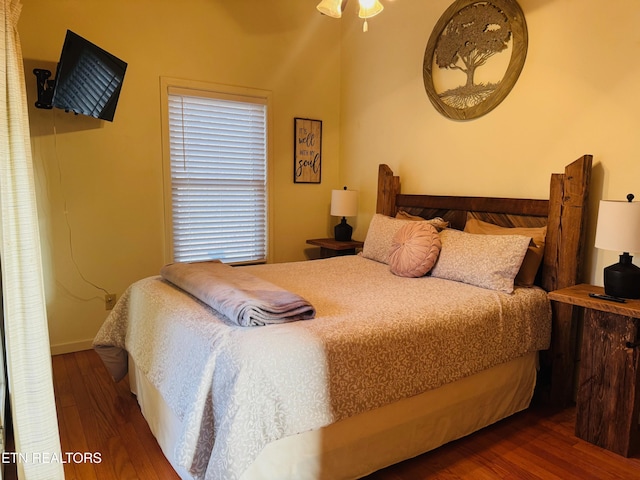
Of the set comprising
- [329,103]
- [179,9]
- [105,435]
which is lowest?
[105,435]

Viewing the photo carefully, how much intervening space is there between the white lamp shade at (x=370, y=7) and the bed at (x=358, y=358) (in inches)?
54.7

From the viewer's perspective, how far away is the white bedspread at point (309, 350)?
1.48 meters

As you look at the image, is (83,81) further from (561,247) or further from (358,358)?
(561,247)

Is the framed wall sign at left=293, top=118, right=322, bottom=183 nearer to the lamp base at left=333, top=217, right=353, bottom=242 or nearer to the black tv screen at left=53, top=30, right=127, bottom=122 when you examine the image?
the lamp base at left=333, top=217, right=353, bottom=242

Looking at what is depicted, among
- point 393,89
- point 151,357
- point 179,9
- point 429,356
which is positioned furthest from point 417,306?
point 179,9

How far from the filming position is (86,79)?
2754 millimetres

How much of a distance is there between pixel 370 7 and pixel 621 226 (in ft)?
5.40

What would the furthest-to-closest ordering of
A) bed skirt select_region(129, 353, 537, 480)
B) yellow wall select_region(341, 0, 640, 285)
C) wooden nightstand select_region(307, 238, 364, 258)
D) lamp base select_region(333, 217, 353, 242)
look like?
lamp base select_region(333, 217, 353, 242) < wooden nightstand select_region(307, 238, 364, 258) < yellow wall select_region(341, 0, 640, 285) < bed skirt select_region(129, 353, 537, 480)

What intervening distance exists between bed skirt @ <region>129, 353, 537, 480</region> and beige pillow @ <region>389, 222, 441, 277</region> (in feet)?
2.42

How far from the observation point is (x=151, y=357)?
2.06m

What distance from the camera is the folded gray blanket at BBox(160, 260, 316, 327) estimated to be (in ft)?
5.63

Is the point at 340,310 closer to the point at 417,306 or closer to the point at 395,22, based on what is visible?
the point at 417,306

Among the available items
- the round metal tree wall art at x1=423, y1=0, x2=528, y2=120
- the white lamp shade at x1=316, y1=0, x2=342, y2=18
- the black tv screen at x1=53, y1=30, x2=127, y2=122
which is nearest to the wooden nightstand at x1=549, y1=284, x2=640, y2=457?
the round metal tree wall art at x1=423, y1=0, x2=528, y2=120

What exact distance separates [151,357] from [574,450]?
6.94ft
